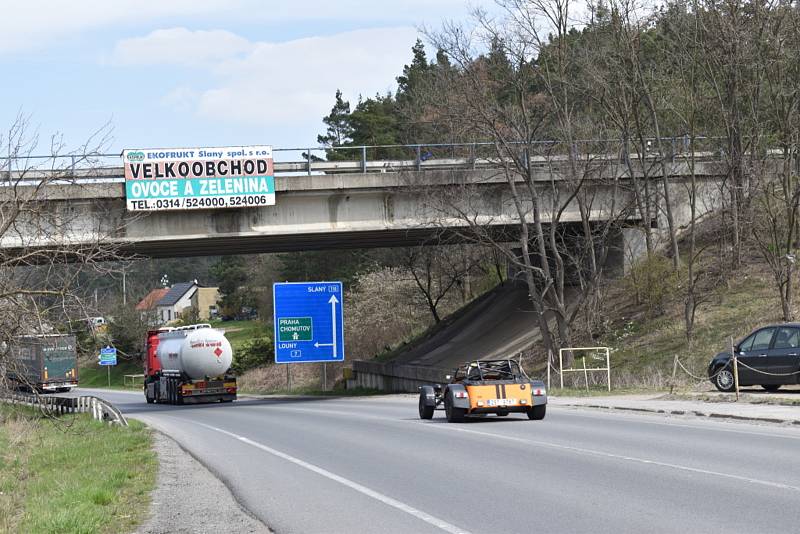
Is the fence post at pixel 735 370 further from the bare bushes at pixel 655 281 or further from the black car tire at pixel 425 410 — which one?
the bare bushes at pixel 655 281

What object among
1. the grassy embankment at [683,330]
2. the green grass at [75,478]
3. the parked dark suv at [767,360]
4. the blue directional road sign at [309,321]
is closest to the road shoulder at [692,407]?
the parked dark suv at [767,360]

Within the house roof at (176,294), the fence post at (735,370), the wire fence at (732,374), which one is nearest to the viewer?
the fence post at (735,370)

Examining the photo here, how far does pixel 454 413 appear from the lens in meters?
22.5

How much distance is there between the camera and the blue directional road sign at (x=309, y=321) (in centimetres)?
4244

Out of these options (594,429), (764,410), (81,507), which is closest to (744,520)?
(81,507)

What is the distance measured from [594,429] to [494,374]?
3.20 m

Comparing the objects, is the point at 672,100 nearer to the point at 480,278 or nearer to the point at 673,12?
the point at 673,12

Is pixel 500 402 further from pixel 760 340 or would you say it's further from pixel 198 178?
pixel 198 178

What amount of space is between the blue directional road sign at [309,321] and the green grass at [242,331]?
3635 centimetres

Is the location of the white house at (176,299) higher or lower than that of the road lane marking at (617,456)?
higher

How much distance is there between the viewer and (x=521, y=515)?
10336 millimetres

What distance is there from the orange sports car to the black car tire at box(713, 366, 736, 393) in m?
7.24

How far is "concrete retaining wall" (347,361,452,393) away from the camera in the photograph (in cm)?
4579

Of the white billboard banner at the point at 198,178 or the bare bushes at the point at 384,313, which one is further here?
the bare bushes at the point at 384,313
